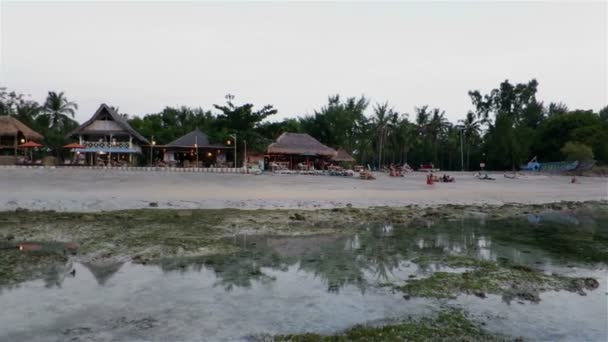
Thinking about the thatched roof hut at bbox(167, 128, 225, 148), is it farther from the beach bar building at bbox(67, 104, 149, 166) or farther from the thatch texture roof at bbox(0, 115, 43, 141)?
the thatch texture roof at bbox(0, 115, 43, 141)

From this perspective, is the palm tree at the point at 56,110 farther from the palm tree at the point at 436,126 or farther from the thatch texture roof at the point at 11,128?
the palm tree at the point at 436,126

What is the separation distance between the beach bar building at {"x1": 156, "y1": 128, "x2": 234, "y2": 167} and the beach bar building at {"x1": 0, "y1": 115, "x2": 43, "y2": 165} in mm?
12109

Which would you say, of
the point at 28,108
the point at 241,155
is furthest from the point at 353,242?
the point at 28,108

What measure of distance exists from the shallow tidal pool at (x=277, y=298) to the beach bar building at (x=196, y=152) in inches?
1142

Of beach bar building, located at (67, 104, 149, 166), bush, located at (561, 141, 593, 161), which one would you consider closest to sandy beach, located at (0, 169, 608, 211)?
beach bar building, located at (67, 104, 149, 166)

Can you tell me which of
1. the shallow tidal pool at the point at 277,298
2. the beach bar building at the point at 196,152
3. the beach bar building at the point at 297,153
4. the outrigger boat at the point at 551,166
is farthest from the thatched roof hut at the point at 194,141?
the outrigger boat at the point at 551,166

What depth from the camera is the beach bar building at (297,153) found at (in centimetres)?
3775

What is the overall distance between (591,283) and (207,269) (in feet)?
19.4

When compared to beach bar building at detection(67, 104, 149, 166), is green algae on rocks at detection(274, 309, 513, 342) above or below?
below

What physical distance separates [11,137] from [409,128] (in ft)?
154

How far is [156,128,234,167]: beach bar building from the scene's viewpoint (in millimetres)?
35750

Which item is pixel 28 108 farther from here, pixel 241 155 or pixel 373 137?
pixel 373 137

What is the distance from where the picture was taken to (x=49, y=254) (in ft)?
Answer: 22.6

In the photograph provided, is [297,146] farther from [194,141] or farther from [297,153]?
[194,141]
